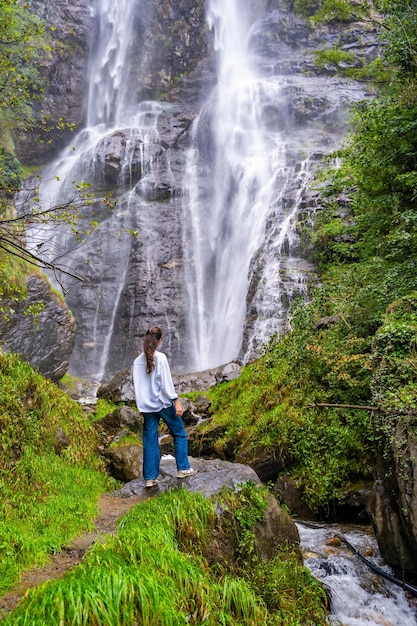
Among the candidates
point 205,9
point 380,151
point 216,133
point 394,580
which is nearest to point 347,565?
point 394,580

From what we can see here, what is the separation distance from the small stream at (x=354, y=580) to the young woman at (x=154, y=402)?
76.5 inches

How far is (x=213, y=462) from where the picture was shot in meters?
5.78

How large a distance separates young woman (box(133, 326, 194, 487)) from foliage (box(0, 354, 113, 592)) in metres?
0.93

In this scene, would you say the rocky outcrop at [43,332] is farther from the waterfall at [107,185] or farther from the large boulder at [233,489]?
the large boulder at [233,489]

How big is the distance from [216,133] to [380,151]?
2246 cm

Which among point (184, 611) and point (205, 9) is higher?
point (205, 9)

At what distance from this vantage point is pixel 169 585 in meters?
3.03

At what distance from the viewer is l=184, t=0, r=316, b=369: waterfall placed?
1872 cm

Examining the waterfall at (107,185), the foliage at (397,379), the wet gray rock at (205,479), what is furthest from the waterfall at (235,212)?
the wet gray rock at (205,479)

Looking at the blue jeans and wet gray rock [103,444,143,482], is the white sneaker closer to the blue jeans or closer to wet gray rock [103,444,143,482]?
the blue jeans

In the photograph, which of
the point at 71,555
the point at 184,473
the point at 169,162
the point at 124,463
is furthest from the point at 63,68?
the point at 71,555

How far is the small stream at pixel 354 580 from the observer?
4.41 metres

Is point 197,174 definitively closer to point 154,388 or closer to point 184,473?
point 154,388

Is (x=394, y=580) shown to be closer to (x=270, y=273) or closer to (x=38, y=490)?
(x=38, y=490)
